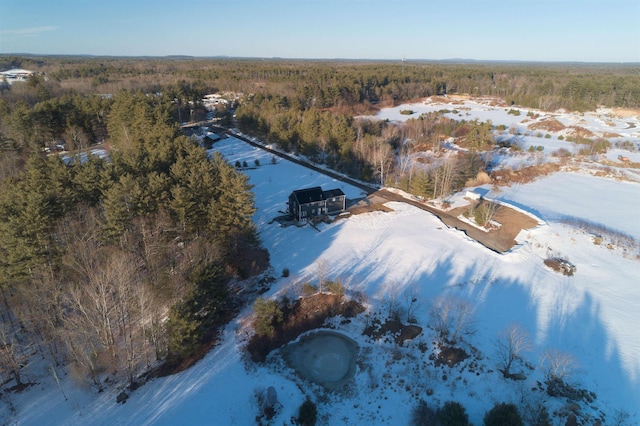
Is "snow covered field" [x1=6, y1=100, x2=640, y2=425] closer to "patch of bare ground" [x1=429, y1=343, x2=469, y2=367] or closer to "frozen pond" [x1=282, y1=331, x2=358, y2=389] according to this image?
"patch of bare ground" [x1=429, y1=343, x2=469, y2=367]

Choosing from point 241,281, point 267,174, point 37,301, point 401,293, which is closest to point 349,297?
point 401,293

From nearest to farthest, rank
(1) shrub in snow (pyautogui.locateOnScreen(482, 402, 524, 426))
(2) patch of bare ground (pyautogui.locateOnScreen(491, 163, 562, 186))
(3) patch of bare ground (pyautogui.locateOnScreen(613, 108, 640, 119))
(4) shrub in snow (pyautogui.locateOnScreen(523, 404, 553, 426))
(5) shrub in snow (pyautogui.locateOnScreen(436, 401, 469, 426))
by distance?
(1) shrub in snow (pyautogui.locateOnScreen(482, 402, 524, 426))
(5) shrub in snow (pyautogui.locateOnScreen(436, 401, 469, 426))
(4) shrub in snow (pyautogui.locateOnScreen(523, 404, 553, 426))
(2) patch of bare ground (pyautogui.locateOnScreen(491, 163, 562, 186))
(3) patch of bare ground (pyautogui.locateOnScreen(613, 108, 640, 119))

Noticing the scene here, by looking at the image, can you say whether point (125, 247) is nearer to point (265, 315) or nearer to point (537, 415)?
point (265, 315)

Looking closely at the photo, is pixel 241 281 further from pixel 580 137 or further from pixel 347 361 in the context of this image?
pixel 580 137

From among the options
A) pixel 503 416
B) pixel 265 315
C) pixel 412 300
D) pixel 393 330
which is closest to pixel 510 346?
pixel 503 416

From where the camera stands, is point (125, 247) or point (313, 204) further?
point (313, 204)

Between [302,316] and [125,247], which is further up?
[125,247]

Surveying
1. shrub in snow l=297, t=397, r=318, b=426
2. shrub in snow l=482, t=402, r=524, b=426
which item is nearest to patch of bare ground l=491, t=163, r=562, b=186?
shrub in snow l=482, t=402, r=524, b=426
